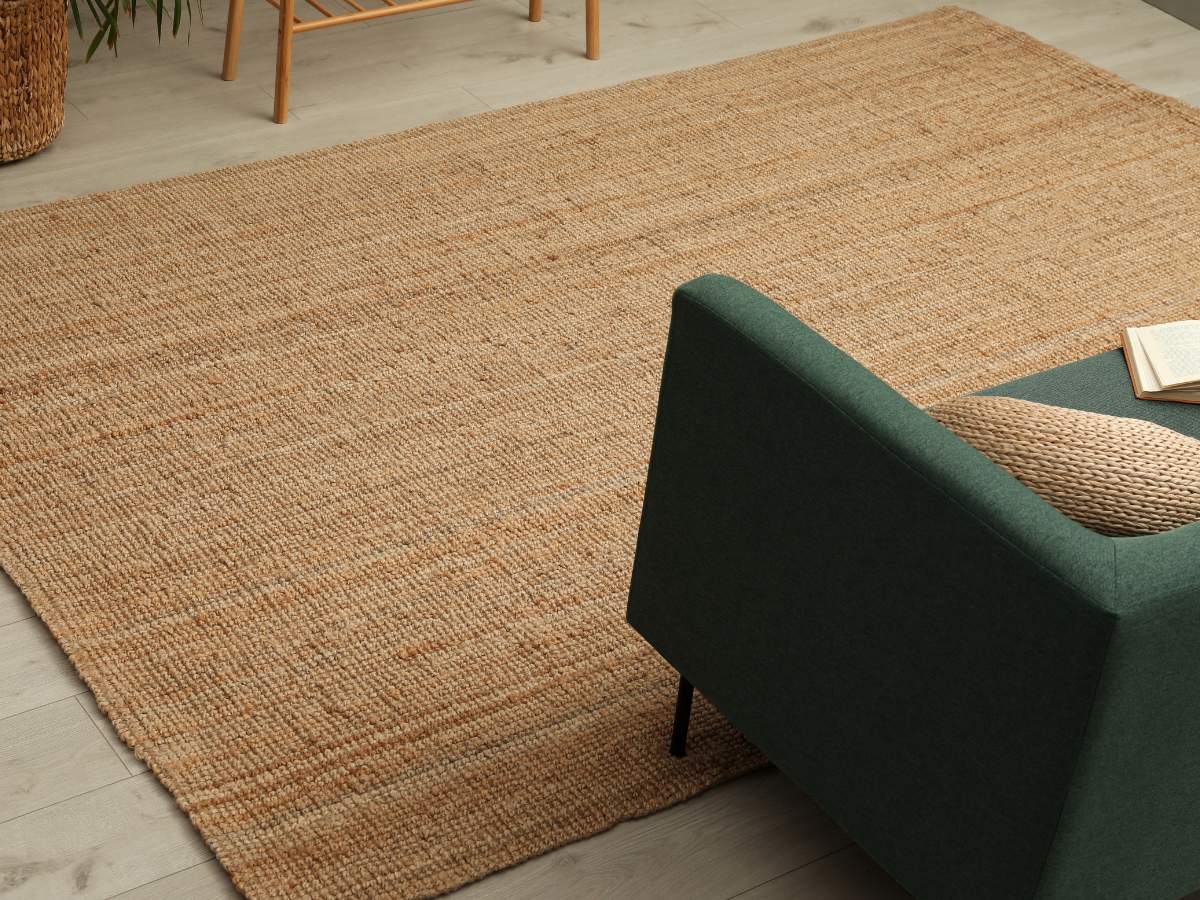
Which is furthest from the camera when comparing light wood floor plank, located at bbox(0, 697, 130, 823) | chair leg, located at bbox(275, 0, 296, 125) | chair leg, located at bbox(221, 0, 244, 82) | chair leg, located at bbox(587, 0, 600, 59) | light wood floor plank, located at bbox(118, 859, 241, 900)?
chair leg, located at bbox(587, 0, 600, 59)

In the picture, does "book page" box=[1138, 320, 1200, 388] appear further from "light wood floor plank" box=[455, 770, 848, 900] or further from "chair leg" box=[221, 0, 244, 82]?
"chair leg" box=[221, 0, 244, 82]

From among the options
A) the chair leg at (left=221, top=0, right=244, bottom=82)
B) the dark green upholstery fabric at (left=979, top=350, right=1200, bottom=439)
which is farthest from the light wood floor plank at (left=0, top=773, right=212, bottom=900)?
the chair leg at (left=221, top=0, right=244, bottom=82)

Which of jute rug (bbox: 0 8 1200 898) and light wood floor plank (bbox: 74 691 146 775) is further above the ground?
jute rug (bbox: 0 8 1200 898)

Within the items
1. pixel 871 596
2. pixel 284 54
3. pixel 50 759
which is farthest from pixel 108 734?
pixel 284 54

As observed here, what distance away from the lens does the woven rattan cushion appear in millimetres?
1445

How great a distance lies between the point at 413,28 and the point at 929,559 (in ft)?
9.96

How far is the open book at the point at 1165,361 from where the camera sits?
209cm

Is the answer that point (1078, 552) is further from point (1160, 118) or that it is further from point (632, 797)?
point (1160, 118)

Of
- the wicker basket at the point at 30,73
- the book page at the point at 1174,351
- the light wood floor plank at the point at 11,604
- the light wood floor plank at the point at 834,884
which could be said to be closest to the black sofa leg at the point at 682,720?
the light wood floor plank at the point at 834,884

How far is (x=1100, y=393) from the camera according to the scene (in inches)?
83.4

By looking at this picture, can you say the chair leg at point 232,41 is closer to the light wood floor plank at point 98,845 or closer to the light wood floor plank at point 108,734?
the light wood floor plank at point 108,734

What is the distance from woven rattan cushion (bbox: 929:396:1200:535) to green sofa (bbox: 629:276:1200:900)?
110 mm

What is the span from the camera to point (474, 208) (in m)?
3.24

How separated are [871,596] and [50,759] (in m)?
1.08
